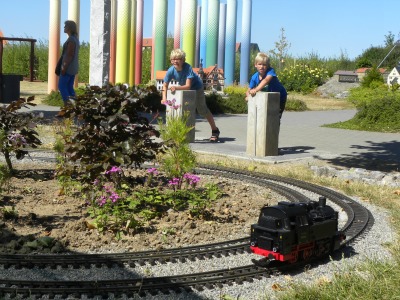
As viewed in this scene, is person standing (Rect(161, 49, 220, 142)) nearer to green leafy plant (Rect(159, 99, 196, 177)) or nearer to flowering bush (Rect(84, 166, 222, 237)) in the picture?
green leafy plant (Rect(159, 99, 196, 177))

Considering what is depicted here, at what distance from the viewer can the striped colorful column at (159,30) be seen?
3003 cm

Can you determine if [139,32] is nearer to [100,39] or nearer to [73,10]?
[73,10]

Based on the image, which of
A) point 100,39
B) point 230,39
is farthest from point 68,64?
point 230,39

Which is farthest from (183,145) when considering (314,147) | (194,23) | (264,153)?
(194,23)

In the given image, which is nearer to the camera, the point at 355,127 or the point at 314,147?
the point at 314,147

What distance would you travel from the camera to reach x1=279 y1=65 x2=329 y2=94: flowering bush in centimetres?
3797

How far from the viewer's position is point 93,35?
13.7 m

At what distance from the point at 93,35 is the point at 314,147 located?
4761mm

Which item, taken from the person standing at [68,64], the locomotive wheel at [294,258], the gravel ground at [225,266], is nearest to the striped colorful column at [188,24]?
the person standing at [68,64]

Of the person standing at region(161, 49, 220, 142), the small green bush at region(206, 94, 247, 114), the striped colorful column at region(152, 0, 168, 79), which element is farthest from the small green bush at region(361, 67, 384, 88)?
the person standing at region(161, 49, 220, 142)

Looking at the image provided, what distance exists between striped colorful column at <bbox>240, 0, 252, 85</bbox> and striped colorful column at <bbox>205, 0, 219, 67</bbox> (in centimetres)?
130

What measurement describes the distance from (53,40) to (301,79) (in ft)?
50.7

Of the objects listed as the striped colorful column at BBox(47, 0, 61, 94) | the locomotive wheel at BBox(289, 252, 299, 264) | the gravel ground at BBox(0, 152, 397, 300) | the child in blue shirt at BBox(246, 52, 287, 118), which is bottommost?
the gravel ground at BBox(0, 152, 397, 300)

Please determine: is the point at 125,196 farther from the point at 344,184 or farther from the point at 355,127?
the point at 355,127
